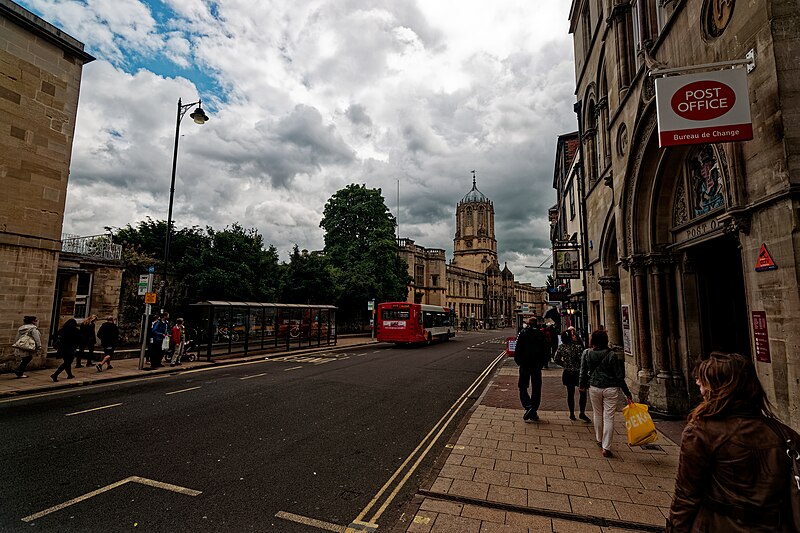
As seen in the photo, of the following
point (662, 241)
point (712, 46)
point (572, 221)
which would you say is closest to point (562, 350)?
point (662, 241)

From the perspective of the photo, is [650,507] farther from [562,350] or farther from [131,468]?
[131,468]

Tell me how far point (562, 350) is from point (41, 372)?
1470cm

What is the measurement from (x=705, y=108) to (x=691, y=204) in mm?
2981

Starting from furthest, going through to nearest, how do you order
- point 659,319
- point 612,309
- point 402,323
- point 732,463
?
point 402,323, point 612,309, point 659,319, point 732,463

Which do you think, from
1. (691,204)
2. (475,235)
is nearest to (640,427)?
(691,204)

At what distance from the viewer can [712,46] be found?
18.9 ft

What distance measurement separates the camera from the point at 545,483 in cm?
455

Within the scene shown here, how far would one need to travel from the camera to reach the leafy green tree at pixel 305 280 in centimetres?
2848

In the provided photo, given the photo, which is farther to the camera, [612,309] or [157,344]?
[157,344]

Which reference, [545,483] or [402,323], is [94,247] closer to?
[402,323]

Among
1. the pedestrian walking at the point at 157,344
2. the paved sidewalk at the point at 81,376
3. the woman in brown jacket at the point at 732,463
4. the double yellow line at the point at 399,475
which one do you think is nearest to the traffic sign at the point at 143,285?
the pedestrian walking at the point at 157,344

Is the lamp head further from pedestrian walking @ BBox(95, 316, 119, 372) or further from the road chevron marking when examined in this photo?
the road chevron marking

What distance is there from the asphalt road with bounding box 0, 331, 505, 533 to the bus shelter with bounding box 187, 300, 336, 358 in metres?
6.62

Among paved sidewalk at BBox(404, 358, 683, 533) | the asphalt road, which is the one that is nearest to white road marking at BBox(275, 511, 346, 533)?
the asphalt road
